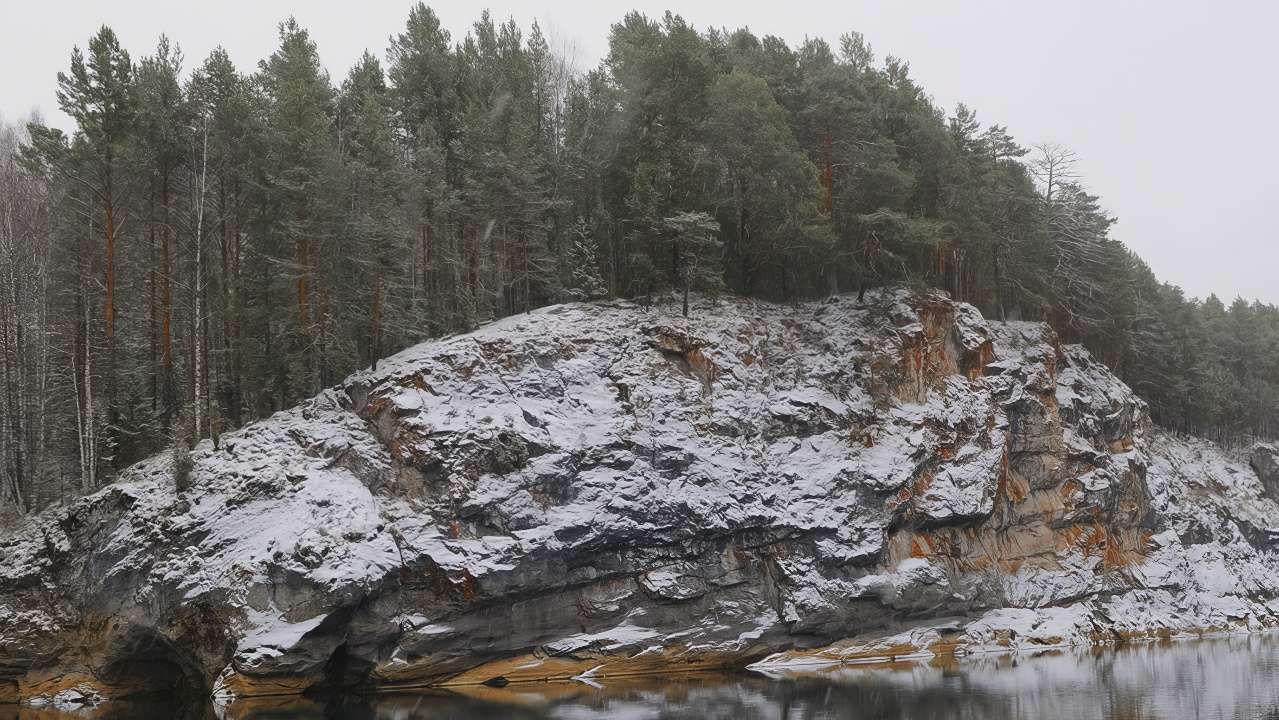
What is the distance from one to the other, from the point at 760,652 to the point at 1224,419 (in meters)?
48.0

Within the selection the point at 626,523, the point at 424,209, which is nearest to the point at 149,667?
the point at 626,523

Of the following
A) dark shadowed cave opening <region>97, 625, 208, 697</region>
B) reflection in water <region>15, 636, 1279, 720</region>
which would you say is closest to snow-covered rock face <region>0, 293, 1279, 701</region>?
dark shadowed cave opening <region>97, 625, 208, 697</region>

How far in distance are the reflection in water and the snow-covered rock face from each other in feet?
6.36

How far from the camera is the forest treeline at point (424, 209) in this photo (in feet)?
107

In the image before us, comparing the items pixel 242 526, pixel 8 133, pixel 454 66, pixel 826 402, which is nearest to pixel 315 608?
pixel 242 526

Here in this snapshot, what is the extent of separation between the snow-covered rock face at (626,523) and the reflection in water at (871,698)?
6.36ft

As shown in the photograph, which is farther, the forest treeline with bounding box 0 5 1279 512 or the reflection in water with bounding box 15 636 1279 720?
the forest treeline with bounding box 0 5 1279 512

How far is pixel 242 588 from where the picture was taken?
82.1ft

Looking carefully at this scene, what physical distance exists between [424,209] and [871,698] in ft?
89.3

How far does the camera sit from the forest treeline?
32.6 m

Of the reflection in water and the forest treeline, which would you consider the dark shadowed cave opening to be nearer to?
the reflection in water

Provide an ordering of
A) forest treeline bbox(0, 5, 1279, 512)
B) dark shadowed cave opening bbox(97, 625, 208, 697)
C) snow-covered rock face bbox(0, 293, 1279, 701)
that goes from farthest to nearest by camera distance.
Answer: forest treeline bbox(0, 5, 1279, 512) < snow-covered rock face bbox(0, 293, 1279, 701) < dark shadowed cave opening bbox(97, 625, 208, 697)

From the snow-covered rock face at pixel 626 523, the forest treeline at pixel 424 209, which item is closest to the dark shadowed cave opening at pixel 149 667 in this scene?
the snow-covered rock face at pixel 626 523

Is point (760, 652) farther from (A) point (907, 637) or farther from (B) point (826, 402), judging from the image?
(B) point (826, 402)
